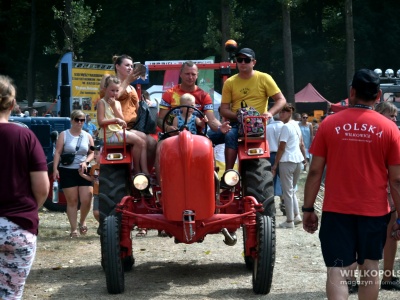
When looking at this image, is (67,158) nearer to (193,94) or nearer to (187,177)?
(193,94)

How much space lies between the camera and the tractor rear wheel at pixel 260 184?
8.73 m

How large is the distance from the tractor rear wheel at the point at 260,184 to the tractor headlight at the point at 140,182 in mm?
1018

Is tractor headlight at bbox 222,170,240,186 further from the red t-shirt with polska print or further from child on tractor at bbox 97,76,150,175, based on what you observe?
the red t-shirt with polska print

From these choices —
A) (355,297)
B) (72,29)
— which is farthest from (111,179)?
(72,29)

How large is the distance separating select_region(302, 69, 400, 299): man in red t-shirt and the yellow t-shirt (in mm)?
3175

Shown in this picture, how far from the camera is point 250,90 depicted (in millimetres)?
9102

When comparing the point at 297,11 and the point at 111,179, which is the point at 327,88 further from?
the point at 111,179

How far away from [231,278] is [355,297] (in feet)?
5.30

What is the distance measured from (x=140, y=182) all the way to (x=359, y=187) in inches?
121

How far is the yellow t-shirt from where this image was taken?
9102 millimetres

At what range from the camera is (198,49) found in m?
50.8

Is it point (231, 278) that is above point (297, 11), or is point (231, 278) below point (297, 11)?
below

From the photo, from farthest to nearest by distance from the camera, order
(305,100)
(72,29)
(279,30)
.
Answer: (279,30) → (305,100) → (72,29)

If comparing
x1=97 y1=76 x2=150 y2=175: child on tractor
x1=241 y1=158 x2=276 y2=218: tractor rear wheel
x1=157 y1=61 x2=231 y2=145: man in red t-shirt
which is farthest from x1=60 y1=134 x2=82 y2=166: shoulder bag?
x1=241 y1=158 x2=276 y2=218: tractor rear wheel
